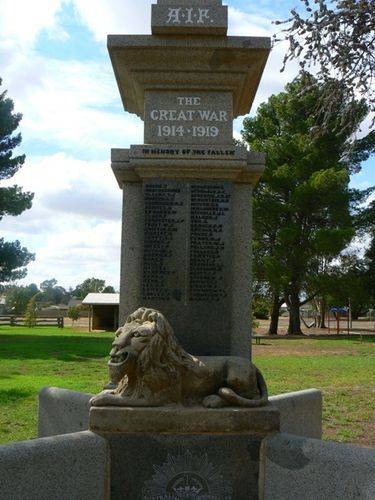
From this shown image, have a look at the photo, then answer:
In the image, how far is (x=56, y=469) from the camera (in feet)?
12.5

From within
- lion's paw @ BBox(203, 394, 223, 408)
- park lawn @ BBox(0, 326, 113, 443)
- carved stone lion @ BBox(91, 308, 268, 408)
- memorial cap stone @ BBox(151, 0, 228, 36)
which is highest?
memorial cap stone @ BBox(151, 0, 228, 36)

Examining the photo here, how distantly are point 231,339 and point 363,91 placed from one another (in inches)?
237

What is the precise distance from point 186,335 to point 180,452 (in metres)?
1.25

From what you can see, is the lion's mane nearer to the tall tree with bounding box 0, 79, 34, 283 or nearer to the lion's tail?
the lion's tail

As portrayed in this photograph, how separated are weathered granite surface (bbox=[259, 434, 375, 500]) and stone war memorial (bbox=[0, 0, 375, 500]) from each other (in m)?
0.01

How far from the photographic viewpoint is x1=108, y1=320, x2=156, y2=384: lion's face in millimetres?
4387

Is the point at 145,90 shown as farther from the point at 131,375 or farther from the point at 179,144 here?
the point at 131,375

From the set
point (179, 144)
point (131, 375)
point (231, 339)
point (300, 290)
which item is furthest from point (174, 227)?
point (300, 290)

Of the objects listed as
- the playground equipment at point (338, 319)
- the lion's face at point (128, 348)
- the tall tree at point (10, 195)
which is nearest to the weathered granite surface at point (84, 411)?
the lion's face at point (128, 348)

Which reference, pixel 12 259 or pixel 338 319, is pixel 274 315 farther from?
pixel 12 259

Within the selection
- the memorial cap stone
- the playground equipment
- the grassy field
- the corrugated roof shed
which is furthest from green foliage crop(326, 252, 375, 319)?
the memorial cap stone

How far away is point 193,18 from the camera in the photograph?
5.51 m

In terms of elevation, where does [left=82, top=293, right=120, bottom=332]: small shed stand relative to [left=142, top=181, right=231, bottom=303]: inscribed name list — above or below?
below

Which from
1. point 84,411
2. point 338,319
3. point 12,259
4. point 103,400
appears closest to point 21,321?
point 12,259
